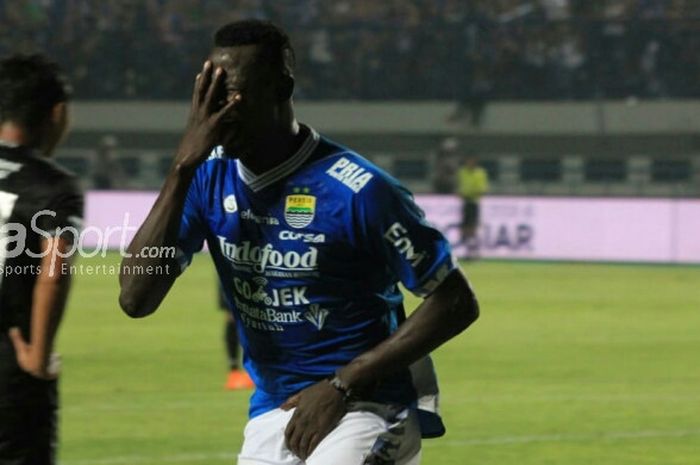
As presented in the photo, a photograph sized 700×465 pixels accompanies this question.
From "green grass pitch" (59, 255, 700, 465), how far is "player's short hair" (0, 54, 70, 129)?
14.5ft

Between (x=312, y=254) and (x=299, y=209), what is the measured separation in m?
0.13

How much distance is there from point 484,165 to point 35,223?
30.0 meters

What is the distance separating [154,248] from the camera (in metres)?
4.20

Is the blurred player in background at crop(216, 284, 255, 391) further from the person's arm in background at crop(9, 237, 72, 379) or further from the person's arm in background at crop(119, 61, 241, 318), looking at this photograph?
the person's arm in background at crop(119, 61, 241, 318)

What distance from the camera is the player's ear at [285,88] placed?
416 centimetres

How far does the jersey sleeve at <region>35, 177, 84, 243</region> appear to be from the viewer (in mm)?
4781

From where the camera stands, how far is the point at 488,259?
2892 cm

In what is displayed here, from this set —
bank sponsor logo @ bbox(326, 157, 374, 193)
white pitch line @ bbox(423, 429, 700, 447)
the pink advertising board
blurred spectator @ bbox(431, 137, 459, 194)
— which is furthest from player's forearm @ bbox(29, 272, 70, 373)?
blurred spectator @ bbox(431, 137, 459, 194)

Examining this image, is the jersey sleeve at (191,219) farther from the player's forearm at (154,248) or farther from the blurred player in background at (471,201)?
the blurred player in background at (471,201)

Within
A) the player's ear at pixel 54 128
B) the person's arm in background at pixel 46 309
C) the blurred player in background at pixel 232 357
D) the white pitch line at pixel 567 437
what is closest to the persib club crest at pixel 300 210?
the person's arm in background at pixel 46 309

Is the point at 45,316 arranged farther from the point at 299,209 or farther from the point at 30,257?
the point at 299,209

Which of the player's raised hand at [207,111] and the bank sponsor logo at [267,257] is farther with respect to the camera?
the bank sponsor logo at [267,257]

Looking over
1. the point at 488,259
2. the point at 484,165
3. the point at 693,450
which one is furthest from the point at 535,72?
the point at 693,450

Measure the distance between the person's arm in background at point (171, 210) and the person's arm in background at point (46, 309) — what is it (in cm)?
48
